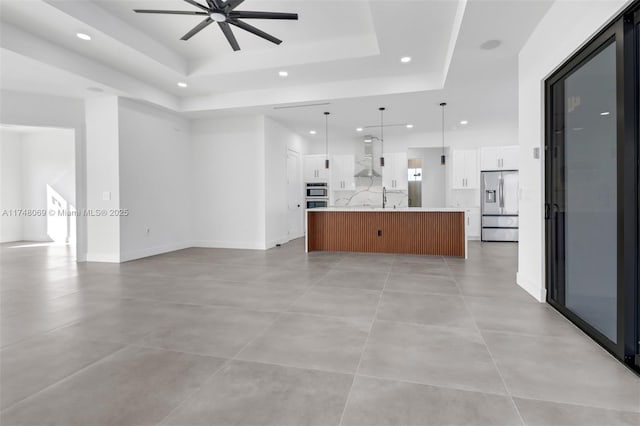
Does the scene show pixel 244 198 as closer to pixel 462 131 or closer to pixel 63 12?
pixel 63 12

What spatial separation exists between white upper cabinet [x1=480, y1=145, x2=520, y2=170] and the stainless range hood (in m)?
2.59

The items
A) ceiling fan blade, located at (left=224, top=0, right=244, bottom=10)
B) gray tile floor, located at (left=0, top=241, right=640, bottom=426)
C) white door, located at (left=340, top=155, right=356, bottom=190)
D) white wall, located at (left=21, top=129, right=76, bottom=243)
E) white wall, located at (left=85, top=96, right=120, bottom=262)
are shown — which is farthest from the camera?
white door, located at (left=340, top=155, right=356, bottom=190)

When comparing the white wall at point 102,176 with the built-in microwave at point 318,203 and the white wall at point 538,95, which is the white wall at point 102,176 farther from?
the white wall at point 538,95

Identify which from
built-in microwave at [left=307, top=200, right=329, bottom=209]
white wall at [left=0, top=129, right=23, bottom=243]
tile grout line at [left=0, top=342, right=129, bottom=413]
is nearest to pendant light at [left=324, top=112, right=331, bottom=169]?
built-in microwave at [left=307, top=200, right=329, bottom=209]

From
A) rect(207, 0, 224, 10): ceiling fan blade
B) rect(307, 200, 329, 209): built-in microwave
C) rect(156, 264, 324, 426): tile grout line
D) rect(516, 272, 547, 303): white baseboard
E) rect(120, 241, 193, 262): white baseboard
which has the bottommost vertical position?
rect(156, 264, 324, 426): tile grout line

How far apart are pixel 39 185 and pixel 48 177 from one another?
1.23 ft

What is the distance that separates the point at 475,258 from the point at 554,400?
4391 millimetres

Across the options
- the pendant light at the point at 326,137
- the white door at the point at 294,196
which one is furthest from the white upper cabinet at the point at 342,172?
the white door at the point at 294,196

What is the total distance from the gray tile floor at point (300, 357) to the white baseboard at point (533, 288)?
0.13 meters

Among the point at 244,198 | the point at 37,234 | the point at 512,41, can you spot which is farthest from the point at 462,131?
the point at 37,234

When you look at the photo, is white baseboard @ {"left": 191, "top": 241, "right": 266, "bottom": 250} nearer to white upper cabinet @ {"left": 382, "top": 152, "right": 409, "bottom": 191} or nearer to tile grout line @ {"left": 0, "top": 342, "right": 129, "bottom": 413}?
white upper cabinet @ {"left": 382, "top": 152, "right": 409, "bottom": 191}

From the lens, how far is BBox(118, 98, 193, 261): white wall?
19.1ft

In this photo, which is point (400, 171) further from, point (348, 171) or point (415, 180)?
point (348, 171)

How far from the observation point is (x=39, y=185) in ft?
29.3
